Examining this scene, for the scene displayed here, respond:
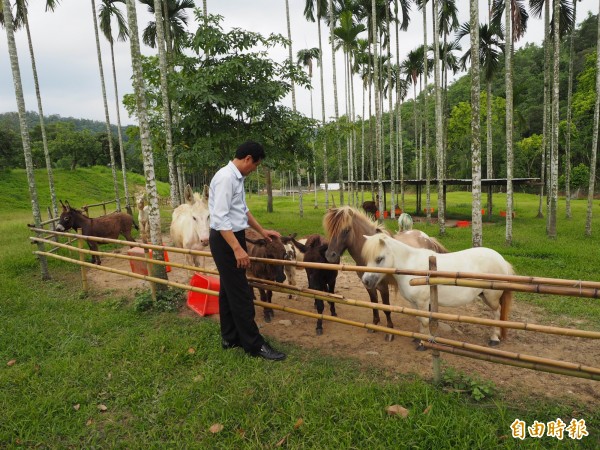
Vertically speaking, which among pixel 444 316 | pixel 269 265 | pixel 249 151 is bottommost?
pixel 444 316

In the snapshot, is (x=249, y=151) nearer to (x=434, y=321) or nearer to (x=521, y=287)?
(x=434, y=321)

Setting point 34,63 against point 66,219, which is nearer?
point 66,219

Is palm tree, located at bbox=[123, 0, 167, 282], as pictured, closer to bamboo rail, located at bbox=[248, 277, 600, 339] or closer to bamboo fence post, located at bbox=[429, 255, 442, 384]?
bamboo rail, located at bbox=[248, 277, 600, 339]

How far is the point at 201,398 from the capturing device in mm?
3354

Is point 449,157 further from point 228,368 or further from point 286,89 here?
point 228,368

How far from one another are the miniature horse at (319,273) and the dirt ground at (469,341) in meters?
0.34

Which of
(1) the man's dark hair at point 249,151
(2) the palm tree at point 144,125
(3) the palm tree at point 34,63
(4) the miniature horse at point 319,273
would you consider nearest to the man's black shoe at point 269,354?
(4) the miniature horse at point 319,273

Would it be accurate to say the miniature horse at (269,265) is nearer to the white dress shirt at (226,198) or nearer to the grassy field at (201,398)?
the grassy field at (201,398)

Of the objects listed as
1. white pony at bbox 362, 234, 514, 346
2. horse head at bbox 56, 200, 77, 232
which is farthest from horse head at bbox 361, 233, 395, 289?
horse head at bbox 56, 200, 77, 232

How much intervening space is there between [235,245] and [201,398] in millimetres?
1532

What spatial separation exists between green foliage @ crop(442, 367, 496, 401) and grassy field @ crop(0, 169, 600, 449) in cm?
6

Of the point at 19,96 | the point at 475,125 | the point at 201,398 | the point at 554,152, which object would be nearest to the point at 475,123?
the point at 475,125

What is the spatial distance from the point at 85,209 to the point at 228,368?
1136 cm

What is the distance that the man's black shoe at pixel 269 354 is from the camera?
4.01 meters
